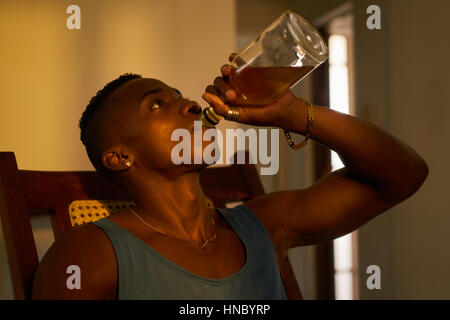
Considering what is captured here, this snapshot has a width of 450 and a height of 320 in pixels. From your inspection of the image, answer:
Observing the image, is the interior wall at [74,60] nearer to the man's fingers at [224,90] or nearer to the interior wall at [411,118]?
the man's fingers at [224,90]

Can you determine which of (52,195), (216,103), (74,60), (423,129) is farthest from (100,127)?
(423,129)

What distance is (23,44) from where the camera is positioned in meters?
1.48

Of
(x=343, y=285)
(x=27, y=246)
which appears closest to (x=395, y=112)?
(x=343, y=285)

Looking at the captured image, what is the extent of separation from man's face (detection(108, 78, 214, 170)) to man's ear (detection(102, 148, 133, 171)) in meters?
0.02

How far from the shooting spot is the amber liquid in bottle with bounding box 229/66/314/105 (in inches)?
37.1

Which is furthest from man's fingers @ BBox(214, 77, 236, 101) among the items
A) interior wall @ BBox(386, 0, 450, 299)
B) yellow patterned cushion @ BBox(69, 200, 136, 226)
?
Result: interior wall @ BBox(386, 0, 450, 299)

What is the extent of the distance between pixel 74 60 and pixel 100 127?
0.53 meters

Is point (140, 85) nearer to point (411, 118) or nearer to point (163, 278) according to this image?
point (163, 278)

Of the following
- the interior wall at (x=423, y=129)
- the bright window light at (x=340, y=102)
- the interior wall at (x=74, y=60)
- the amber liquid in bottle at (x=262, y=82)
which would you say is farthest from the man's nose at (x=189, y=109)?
the bright window light at (x=340, y=102)

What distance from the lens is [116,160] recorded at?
1.07 meters

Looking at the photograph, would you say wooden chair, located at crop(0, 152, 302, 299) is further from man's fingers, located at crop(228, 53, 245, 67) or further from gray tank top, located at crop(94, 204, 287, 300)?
man's fingers, located at crop(228, 53, 245, 67)

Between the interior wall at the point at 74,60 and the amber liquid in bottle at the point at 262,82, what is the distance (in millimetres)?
657

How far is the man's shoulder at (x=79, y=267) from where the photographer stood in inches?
34.3
